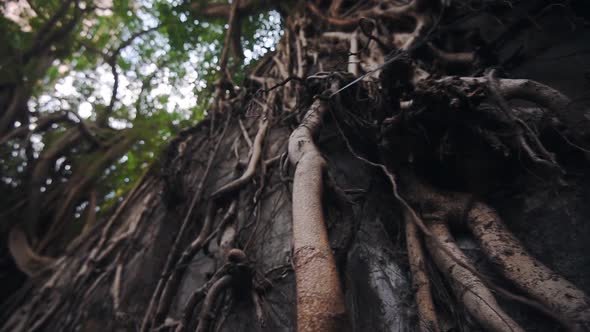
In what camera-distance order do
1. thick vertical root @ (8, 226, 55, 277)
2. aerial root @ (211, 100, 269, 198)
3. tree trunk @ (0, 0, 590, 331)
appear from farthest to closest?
thick vertical root @ (8, 226, 55, 277)
aerial root @ (211, 100, 269, 198)
tree trunk @ (0, 0, 590, 331)

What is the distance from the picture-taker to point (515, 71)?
163cm

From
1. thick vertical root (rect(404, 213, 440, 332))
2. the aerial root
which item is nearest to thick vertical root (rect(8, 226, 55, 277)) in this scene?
the aerial root

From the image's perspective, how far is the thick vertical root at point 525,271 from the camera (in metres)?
0.86

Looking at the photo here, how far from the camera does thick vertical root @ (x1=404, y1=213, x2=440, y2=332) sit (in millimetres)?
1027

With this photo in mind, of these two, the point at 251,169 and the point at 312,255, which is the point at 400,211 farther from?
the point at 251,169

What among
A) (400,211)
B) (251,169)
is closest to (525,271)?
(400,211)

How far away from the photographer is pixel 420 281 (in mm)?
1128

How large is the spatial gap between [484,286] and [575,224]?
0.38m

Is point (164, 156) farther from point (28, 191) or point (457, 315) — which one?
point (457, 315)

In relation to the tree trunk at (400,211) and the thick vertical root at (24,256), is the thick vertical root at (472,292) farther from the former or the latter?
the thick vertical root at (24,256)

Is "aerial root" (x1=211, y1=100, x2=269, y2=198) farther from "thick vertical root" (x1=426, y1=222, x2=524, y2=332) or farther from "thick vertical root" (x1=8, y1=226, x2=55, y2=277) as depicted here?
"thick vertical root" (x1=8, y1=226, x2=55, y2=277)

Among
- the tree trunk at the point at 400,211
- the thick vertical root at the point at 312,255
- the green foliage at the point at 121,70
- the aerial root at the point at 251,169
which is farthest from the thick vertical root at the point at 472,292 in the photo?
the green foliage at the point at 121,70

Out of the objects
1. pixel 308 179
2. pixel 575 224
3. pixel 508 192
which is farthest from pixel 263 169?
pixel 575 224

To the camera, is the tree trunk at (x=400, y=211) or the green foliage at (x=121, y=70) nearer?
the tree trunk at (x=400, y=211)
